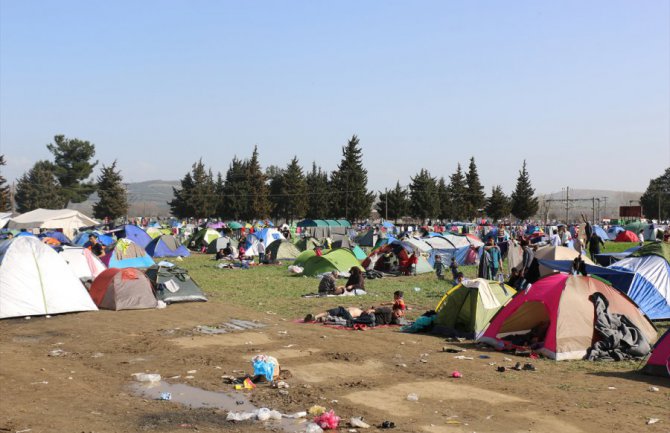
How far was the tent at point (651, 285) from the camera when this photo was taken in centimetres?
1474

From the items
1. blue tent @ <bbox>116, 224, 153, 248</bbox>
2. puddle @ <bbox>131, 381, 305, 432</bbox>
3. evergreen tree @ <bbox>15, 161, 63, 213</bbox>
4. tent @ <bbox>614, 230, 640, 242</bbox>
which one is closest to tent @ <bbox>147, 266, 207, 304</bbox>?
puddle @ <bbox>131, 381, 305, 432</bbox>

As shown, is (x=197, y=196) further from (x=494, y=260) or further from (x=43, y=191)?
(x=494, y=260)

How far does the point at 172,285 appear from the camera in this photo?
17.7 m

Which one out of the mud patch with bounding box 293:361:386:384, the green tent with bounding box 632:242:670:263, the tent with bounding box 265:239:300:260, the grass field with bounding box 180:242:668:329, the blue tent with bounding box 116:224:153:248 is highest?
the green tent with bounding box 632:242:670:263

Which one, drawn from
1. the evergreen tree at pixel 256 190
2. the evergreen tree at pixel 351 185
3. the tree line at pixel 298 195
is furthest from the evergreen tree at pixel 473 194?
the evergreen tree at pixel 256 190

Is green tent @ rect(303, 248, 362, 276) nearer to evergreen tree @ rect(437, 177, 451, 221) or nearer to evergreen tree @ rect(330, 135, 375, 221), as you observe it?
evergreen tree @ rect(330, 135, 375, 221)

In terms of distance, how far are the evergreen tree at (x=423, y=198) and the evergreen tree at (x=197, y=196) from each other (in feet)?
80.1

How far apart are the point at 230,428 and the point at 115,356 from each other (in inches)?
188

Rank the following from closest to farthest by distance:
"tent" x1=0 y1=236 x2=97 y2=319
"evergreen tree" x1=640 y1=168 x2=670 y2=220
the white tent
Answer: "tent" x1=0 y1=236 x2=97 y2=319 → the white tent → "evergreen tree" x1=640 y1=168 x2=670 y2=220

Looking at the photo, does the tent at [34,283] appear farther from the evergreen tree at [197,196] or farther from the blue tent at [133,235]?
the evergreen tree at [197,196]

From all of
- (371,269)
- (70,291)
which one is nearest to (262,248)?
(371,269)

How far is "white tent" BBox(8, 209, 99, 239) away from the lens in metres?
46.8

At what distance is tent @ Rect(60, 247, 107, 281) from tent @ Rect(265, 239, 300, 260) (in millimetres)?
13065

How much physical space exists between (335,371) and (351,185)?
199 ft
